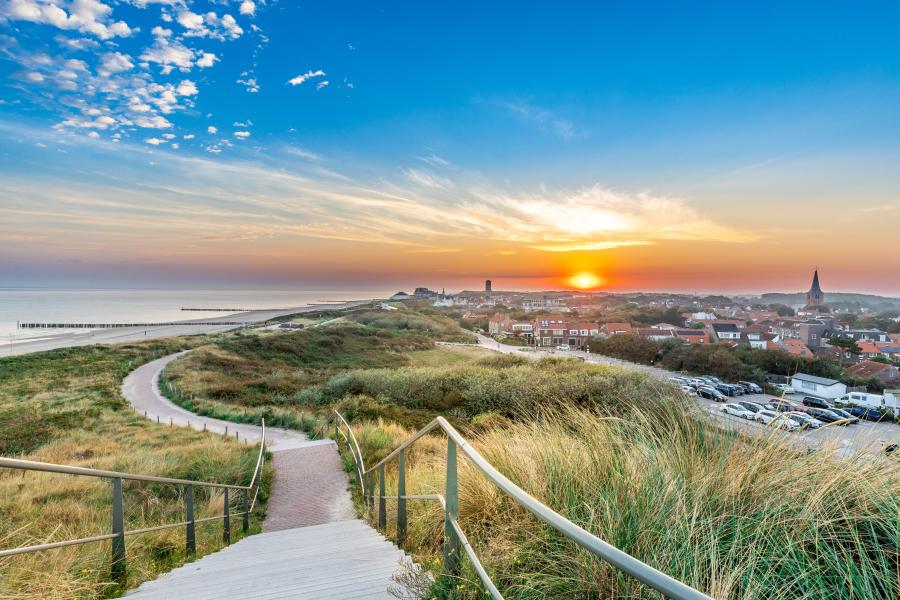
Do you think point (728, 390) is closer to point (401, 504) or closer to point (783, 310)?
point (401, 504)

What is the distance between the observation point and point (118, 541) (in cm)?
353

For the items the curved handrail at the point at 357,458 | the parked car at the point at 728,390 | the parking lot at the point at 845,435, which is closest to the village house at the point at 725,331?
the parked car at the point at 728,390

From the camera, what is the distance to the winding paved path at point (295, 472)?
8.50 meters

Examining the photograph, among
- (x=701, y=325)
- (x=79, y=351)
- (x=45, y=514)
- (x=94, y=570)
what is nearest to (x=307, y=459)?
(x=45, y=514)

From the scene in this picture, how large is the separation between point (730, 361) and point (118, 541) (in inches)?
1397

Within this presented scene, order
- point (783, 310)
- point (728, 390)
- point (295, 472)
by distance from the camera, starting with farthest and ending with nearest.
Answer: point (783, 310) < point (728, 390) < point (295, 472)

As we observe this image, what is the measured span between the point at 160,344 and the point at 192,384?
22313 mm

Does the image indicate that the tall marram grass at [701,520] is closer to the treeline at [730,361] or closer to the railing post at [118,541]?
the railing post at [118,541]

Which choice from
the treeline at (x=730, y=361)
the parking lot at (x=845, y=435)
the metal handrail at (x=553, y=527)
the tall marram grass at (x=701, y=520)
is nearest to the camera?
the metal handrail at (x=553, y=527)

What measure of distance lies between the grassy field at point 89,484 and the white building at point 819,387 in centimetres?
2576

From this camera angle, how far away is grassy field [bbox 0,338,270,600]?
131 inches

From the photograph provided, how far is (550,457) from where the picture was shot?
3.23 meters

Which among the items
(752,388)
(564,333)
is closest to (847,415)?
(752,388)

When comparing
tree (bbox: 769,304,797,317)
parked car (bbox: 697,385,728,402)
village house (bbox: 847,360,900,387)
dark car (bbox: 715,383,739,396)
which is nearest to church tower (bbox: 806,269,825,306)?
tree (bbox: 769,304,797,317)
